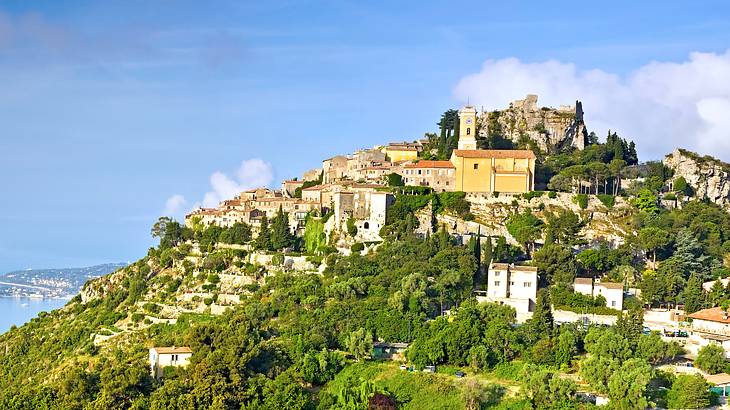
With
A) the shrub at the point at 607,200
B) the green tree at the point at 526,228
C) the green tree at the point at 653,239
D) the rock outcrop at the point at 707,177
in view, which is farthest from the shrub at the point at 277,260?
the rock outcrop at the point at 707,177

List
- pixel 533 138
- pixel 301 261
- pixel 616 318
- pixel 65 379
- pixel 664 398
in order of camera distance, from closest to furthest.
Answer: pixel 664 398 < pixel 65 379 < pixel 616 318 < pixel 301 261 < pixel 533 138

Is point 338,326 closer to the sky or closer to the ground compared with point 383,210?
closer to the ground

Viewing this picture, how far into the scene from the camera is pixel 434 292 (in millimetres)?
54812

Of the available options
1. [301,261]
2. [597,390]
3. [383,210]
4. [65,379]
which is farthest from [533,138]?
[65,379]

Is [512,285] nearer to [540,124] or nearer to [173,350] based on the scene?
[173,350]

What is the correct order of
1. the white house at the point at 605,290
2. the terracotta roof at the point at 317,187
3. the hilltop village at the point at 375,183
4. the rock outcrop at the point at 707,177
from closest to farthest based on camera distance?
1. the white house at the point at 605,290
2. the hilltop village at the point at 375,183
3. the rock outcrop at the point at 707,177
4. the terracotta roof at the point at 317,187

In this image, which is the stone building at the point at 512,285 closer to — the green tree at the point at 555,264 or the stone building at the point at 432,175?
the green tree at the point at 555,264

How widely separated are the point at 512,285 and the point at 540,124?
23.6 metres

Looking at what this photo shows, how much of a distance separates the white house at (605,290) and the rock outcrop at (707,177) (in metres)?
18.8

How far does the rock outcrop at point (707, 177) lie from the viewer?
69500mm

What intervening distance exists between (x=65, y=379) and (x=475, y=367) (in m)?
18.9

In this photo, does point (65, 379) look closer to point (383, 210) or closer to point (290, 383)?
point (290, 383)

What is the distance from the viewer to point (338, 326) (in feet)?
170

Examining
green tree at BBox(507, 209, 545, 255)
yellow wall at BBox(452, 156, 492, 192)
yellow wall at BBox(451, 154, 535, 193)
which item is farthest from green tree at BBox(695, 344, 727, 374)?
yellow wall at BBox(452, 156, 492, 192)
